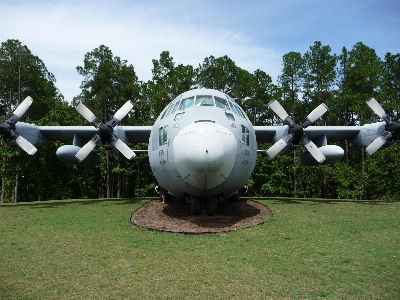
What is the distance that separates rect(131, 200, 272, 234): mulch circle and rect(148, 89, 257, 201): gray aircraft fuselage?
2.77ft

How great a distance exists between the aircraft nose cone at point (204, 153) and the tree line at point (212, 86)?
2477cm

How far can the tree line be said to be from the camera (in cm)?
3228

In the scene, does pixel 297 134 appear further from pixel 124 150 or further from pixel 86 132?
pixel 86 132

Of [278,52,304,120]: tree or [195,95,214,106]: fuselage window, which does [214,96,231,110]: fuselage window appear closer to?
[195,95,214,106]: fuselage window

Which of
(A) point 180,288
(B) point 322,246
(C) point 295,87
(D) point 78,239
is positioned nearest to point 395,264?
(B) point 322,246

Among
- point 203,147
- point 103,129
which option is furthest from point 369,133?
point 103,129

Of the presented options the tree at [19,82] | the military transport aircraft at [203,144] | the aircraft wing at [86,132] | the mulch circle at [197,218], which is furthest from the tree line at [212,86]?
the mulch circle at [197,218]

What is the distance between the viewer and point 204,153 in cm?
805

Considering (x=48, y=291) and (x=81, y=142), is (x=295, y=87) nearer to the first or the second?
(x=81, y=142)


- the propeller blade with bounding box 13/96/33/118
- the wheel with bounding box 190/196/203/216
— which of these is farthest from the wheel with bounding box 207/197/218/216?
the propeller blade with bounding box 13/96/33/118

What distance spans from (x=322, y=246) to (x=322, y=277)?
2.25 meters

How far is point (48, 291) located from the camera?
4918 millimetres

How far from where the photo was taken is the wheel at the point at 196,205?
35.4ft

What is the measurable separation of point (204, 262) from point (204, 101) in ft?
19.0
